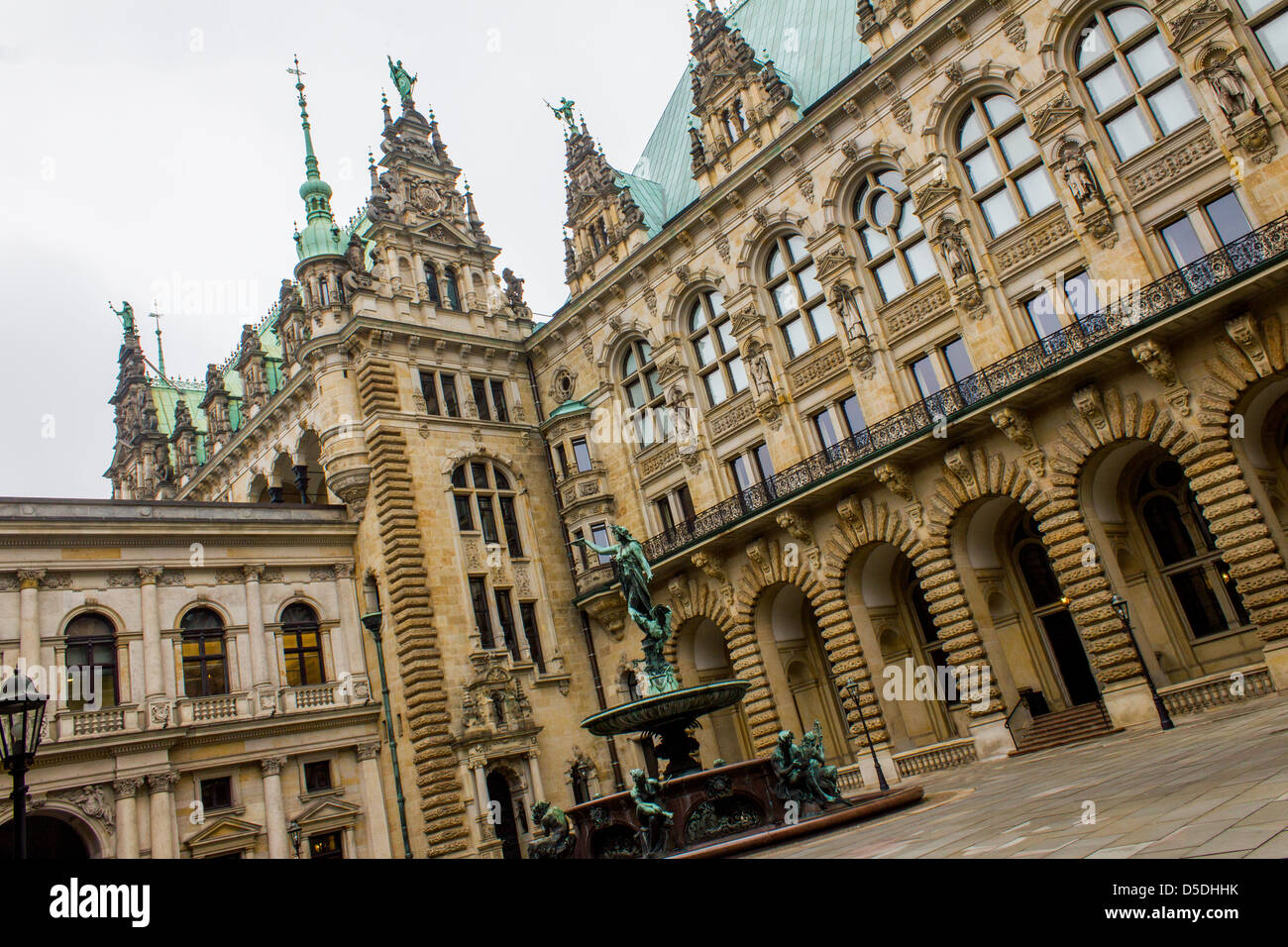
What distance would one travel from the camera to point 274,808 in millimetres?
27172

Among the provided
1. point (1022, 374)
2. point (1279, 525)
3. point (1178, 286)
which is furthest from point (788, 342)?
point (1279, 525)

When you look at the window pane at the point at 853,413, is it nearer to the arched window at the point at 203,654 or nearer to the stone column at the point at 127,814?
the arched window at the point at 203,654

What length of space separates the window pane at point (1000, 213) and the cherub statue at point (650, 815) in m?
17.8

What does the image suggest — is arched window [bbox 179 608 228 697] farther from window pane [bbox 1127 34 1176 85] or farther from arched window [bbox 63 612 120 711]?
window pane [bbox 1127 34 1176 85]

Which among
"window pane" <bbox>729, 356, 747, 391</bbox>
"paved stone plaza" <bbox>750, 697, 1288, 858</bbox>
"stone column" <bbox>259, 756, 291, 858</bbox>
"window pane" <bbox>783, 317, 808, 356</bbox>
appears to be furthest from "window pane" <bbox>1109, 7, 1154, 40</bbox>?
"stone column" <bbox>259, 756, 291, 858</bbox>

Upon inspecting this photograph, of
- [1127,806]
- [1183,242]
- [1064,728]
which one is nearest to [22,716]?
[1127,806]

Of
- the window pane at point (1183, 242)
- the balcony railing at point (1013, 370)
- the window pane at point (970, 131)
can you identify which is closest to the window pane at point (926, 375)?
the balcony railing at point (1013, 370)

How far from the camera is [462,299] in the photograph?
36.9 metres

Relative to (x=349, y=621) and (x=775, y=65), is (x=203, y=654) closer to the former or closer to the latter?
(x=349, y=621)

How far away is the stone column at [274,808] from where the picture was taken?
88.1 feet

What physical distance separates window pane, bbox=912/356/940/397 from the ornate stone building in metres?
0.11

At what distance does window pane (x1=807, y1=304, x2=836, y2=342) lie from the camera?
29312 mm

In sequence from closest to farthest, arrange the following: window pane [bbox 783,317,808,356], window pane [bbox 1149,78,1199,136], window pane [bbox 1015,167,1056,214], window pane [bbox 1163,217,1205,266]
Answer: window pane [bbox 1163,217,1205,266] < window pane [bbox 1149,78,1199,136] < window pane [bbox 1015,167,1056,214] < window pane [bbox 783,317,808,356]

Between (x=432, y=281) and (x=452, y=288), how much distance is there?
2.80 feet
